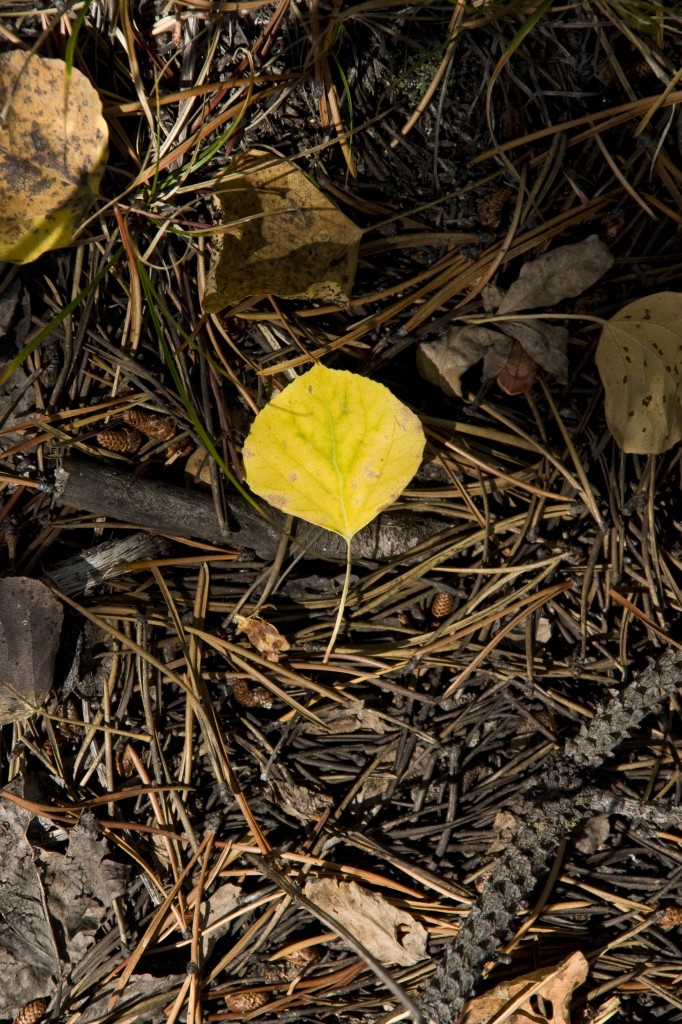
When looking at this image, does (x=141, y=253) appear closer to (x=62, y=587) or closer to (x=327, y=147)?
(x=327, y=147)

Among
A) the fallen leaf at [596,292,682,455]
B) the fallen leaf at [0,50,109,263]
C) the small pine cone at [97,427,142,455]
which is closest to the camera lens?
the fallen leaf at [0,50,109,263]

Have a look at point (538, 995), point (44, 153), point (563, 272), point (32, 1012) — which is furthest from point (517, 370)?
point (32, 1012)

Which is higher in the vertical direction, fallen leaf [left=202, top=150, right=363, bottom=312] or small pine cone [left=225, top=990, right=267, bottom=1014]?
fallen leaf [left=202, top=150, right=363, bottom=312]

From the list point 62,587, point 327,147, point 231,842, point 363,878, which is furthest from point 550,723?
point 327,147

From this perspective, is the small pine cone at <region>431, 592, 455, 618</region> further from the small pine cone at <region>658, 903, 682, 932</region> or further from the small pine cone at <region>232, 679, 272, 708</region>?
the small pine cone at <region>658, 903, 682, 932</region>

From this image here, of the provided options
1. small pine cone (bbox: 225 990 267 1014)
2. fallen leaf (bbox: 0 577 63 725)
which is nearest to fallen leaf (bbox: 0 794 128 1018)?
fallen leaf (bbox: 0 577 63 725)

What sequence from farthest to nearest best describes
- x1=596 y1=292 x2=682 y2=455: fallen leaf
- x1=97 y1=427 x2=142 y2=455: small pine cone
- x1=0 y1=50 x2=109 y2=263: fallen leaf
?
x1=97 y1=427 x2=142 y2=455: small pine cone, x1=596 y1=292 x2=682 y2=455: fallen leaf, x1=0 y1=50 x2=109 y2=263: fallen leaf

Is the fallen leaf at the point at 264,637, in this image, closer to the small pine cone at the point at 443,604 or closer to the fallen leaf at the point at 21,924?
the small pine cone at the point at 443,604
